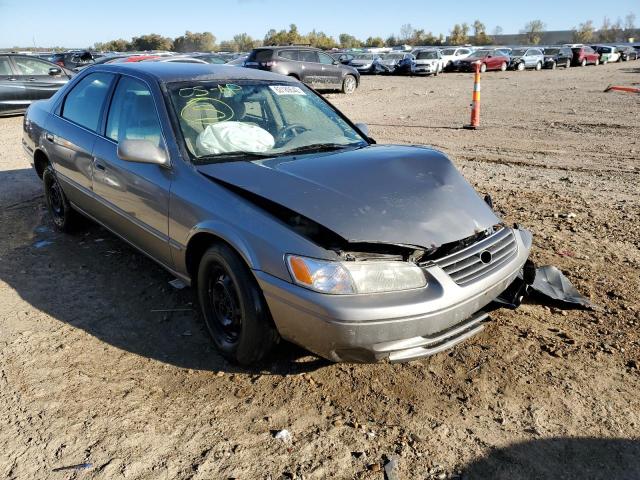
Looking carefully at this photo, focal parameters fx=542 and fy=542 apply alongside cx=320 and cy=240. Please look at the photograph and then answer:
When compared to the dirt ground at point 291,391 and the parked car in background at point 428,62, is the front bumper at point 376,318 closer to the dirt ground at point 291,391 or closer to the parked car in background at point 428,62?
the dirt ground at point 291,391

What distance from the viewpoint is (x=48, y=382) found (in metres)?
3.03

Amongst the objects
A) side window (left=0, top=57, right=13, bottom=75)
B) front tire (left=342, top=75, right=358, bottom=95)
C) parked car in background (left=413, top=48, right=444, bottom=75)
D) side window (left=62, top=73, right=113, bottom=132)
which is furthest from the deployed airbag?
parked car in background (left=413, top=48, right=444, bottom=75)

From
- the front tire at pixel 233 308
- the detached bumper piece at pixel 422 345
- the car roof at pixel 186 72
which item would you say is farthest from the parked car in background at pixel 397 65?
the detached bumper piece at pixel 422 345

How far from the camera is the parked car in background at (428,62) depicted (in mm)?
30688

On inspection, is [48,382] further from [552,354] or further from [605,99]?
[605,99]

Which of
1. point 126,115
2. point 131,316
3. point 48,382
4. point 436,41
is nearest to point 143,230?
point 131,316

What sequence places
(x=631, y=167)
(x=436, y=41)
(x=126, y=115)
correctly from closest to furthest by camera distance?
1. (x=126, y=115)
2. (x=631, y=167)
3. (x=436, y=41)

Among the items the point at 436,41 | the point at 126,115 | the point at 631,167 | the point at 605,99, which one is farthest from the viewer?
the point at 436,41

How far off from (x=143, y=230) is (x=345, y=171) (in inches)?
59.0

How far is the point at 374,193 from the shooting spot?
299 centimetres

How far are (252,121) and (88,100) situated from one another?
1.67 m

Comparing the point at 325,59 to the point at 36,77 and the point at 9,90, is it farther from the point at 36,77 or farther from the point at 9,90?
the point at 9,90

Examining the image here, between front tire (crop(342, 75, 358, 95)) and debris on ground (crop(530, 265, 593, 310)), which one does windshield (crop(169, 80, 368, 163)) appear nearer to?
debris on ground (crop(530, 265, 593, 310))

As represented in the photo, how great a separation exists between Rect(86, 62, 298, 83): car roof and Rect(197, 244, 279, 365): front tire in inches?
58.8
